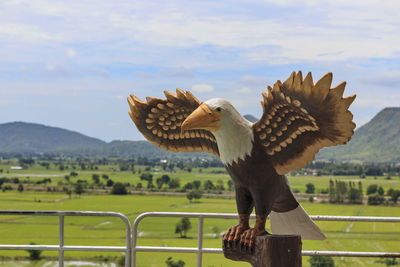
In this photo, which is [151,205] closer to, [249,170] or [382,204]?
[382,204]

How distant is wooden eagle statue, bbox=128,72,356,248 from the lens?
390 cm

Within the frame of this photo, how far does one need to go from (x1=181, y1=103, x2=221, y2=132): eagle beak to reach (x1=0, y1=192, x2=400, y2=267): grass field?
3743 cm

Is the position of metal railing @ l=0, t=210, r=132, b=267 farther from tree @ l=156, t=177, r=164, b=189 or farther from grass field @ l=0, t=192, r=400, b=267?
tree @ l=156, t=177, r=164, b=189

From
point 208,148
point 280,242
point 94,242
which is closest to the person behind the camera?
point 280,242

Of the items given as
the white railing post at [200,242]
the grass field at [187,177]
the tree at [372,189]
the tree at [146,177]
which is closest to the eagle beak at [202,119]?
the white railing post at [200,242]

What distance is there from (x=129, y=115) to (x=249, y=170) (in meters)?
1.26

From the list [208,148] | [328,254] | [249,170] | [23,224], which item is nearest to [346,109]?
[249,170]

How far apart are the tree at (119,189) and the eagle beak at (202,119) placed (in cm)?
9034

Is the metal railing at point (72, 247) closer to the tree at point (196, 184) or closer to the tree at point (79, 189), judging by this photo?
the tree at point (79, 189)

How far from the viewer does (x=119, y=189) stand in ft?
320

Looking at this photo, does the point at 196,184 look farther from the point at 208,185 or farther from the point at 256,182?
the point at 256,182

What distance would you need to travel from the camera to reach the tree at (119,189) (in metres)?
94.4

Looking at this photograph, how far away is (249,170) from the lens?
4262 millimetres

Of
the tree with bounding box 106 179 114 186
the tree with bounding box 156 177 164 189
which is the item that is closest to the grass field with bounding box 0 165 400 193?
the tree with bounding box 106 179 114 186
